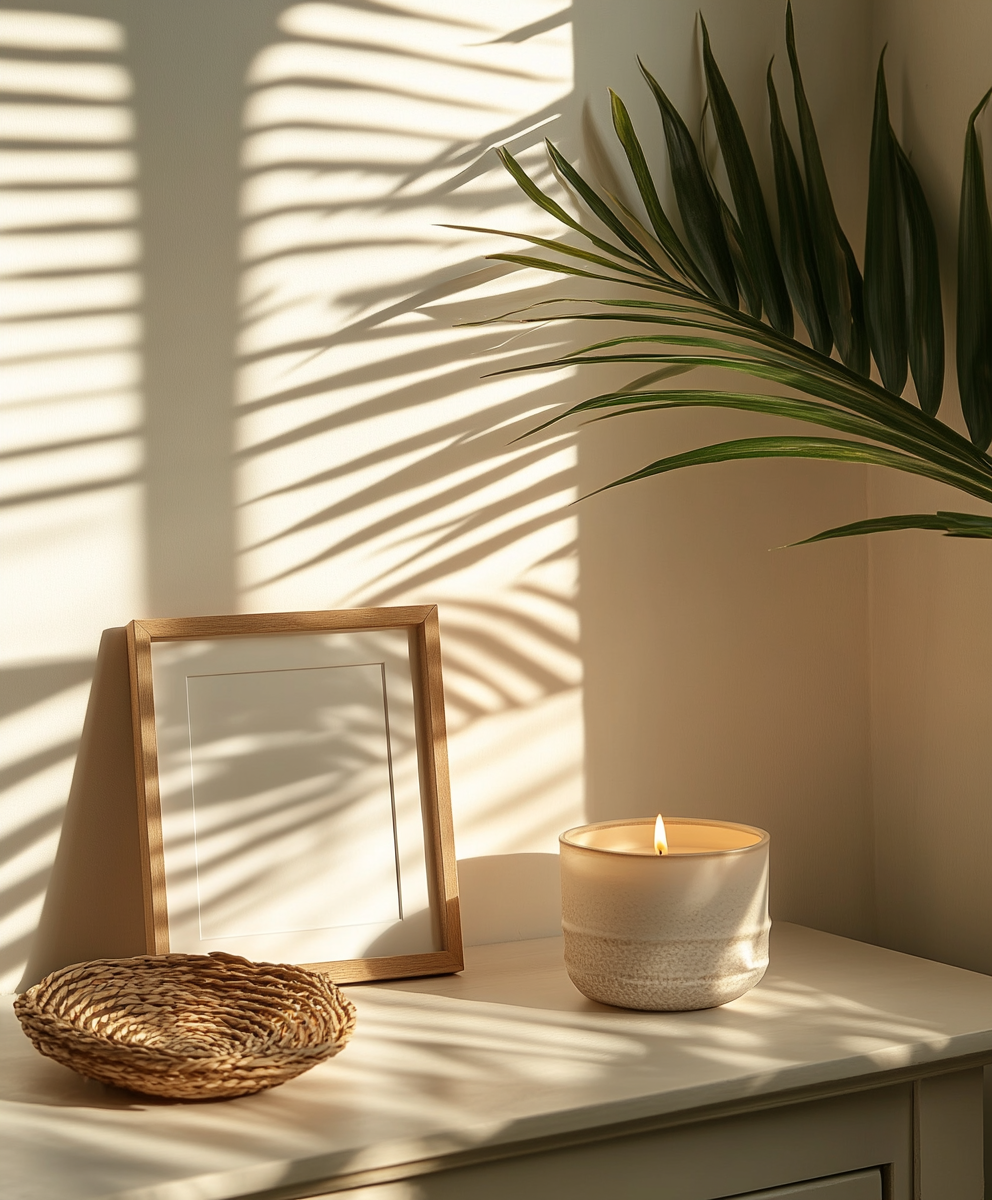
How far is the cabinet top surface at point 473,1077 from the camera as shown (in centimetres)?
70

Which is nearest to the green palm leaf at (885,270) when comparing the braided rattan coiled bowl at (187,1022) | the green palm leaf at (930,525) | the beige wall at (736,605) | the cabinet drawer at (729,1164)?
the beige wall at (736,605)

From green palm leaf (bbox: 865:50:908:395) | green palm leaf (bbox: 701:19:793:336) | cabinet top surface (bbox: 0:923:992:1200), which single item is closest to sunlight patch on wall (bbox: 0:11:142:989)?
cabinet top surface (bbox: 0:923:992:1200)

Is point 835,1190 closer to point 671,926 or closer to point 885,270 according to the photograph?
point 671,926

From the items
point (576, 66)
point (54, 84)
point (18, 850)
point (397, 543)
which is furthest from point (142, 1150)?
point (576, 66)

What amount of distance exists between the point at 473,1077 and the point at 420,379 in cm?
63

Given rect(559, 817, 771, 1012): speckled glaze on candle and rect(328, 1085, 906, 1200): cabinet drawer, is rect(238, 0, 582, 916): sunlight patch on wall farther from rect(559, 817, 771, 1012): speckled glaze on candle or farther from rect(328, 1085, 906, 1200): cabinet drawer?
rect(328, 1085, 906, 1200): cabinet drawer

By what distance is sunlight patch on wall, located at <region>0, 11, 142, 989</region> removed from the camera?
1.02 metres

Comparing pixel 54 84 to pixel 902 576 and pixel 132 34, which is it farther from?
pixel 902 576

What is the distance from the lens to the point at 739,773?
4.14 ft

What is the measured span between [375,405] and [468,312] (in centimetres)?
13

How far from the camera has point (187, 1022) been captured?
2.85ft

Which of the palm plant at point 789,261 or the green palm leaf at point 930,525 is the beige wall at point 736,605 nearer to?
the palm plant at point 789,261

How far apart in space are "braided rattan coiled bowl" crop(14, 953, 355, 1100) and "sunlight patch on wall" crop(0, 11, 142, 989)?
0.59 ft

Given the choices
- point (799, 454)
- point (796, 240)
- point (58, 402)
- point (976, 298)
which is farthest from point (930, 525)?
point (58, 402)
